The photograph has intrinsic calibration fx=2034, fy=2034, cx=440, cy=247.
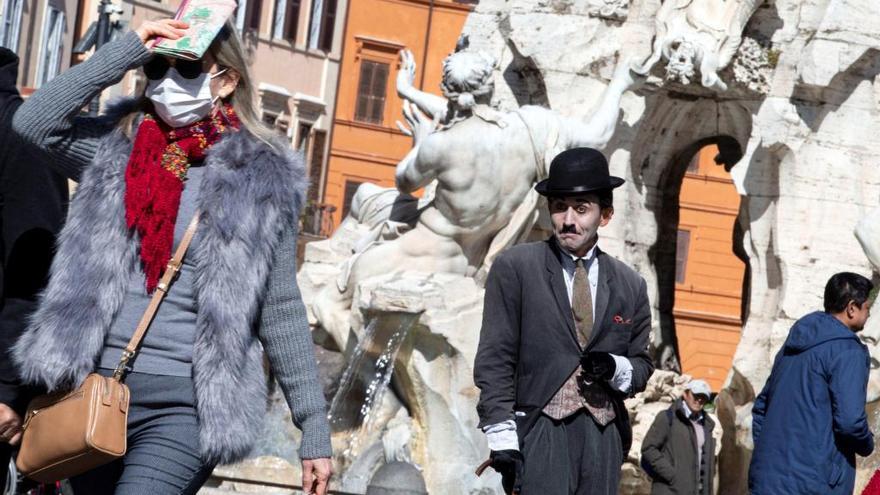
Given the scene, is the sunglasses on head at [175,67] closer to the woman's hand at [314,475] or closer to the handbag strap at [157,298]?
the handbag strap at [157,298]

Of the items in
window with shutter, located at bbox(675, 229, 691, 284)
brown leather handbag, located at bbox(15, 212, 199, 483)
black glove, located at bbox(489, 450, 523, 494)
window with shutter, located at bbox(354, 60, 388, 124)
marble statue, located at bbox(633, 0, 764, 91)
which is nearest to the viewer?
brown leather handbag, located at bbox(15, 212, 199, 483)

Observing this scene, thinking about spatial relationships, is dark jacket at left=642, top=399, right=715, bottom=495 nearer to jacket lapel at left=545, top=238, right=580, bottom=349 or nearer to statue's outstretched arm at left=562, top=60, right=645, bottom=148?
statue's outstretched arm at left=562, top=60, right=645, bottom=148

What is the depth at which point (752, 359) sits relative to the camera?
477 inches

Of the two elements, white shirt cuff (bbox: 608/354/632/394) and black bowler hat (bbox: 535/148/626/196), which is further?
black bowler hat (bbox: 535/148/626/196)

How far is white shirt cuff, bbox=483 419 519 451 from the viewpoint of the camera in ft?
18.1

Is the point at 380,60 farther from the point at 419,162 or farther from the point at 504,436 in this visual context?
the point at 504,436

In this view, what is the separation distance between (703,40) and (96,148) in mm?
7800

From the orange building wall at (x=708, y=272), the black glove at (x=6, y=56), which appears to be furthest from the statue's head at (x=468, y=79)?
the orange building wall at (x=708, y=272)

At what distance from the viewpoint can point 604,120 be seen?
39.5 feet

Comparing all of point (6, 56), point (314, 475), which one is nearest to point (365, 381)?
point (6, 56)

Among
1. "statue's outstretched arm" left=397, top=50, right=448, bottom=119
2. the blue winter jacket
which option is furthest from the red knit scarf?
"statue's outstretched arm" left=397, top=50, right=448, bottom=119

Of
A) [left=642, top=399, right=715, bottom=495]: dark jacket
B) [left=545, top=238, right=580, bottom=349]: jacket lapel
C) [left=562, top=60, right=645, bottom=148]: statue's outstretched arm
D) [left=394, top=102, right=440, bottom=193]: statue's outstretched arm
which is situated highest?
[left=562, top=60, right=645, bottom=148]: statue's outstretched arm

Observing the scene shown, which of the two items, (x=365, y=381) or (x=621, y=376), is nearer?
(x=621, y=376)

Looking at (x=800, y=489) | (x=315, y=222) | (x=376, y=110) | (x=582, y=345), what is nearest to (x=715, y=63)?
(x=800, y=489)
